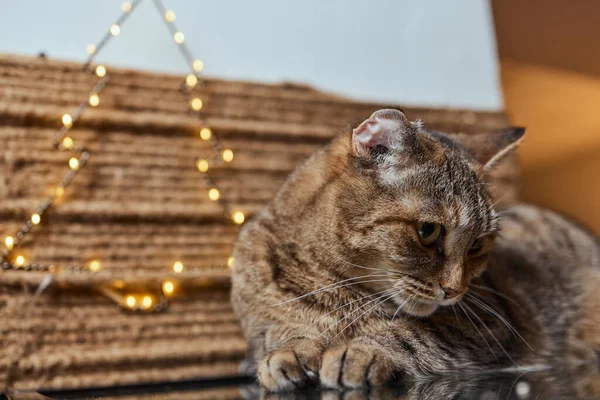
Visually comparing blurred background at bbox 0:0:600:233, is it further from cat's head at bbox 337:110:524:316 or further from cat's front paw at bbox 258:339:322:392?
cat's front paw at bbox 258:339:322:392

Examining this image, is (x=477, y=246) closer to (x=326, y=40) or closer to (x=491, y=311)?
(x=491, y=311)

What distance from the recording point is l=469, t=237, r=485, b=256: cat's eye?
1028 millimetres

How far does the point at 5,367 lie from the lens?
1151 millimetres

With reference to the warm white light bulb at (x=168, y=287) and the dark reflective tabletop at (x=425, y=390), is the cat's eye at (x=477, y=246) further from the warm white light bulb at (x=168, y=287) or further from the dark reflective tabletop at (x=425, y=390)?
the warm white light bulb at (x=168, y=287)

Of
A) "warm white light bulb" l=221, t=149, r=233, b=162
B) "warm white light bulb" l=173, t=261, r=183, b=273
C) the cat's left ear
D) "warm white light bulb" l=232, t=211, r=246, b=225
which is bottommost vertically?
"warm white light bulb" l=173, t=261, r=183, b=273

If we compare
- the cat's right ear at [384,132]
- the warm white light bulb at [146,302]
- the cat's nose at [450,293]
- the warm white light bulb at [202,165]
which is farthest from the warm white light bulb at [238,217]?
the cat's nose at [450,293]

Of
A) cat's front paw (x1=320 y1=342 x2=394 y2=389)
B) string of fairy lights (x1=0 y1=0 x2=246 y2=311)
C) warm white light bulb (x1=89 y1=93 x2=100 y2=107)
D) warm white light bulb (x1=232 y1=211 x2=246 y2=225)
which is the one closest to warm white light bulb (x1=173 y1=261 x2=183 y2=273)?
string of fairy lights (x1=0 y1=0 x2=246 y2=311)

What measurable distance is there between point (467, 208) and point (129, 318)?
776mm

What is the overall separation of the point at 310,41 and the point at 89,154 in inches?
27.2

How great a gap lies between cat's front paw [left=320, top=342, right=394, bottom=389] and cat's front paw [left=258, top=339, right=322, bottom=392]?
0.02m

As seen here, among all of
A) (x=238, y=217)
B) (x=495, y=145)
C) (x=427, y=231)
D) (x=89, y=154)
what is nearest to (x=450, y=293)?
(x=427, y=231)

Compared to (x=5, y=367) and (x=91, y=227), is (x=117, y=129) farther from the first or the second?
(x=5, y=367)

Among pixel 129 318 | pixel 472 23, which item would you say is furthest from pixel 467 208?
pixel 472 23

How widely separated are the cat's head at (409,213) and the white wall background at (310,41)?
2.19 ft
